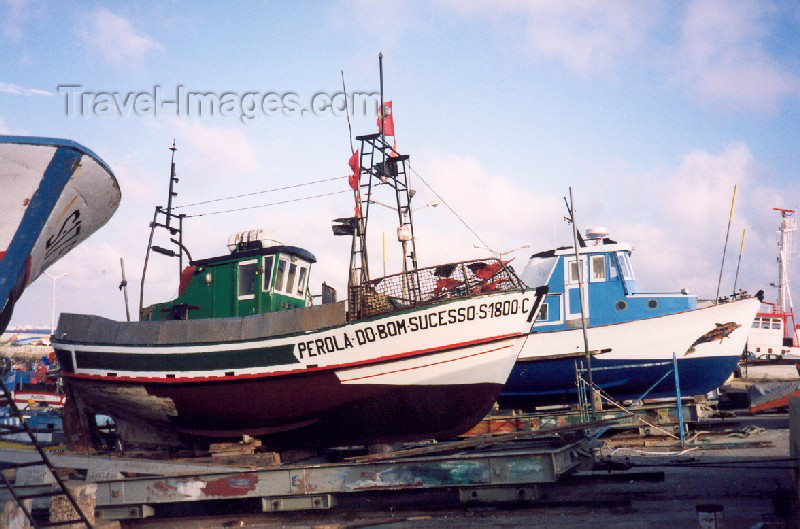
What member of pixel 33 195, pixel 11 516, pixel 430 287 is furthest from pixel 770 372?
pixel 33 195

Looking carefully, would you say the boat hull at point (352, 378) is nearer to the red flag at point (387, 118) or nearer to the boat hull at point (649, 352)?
the boat hull at point (649, 352)

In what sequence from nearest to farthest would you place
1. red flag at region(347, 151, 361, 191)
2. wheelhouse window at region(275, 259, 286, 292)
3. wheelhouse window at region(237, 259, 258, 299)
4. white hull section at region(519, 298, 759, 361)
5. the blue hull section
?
wheelhouse window at region(237, 259, 258, 299), wheelhouse window at region(275, 259, 286, 292), red flag at region(347, 151, 361, 191), white hull section at region(519, 298, 759, 361), the blue hull section

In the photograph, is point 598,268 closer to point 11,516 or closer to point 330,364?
A: point 330,364

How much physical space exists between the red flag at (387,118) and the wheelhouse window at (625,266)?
7381mm

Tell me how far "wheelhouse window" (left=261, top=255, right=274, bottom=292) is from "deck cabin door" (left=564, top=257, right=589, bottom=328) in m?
8.46

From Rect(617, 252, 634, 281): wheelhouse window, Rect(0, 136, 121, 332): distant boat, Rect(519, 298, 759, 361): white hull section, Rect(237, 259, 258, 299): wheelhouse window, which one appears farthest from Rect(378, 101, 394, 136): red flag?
Rect(0, 136, 121, 332): distant boat

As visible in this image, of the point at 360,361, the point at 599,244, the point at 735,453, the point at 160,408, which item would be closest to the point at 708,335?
the point at 599,244

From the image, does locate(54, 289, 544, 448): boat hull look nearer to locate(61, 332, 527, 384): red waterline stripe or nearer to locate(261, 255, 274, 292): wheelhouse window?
locate(61, 332, 527, 384): red waterline stripe

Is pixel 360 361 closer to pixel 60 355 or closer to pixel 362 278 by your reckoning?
pixel 362 278

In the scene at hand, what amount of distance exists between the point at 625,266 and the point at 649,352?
262cm

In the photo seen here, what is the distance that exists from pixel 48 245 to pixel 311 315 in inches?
171

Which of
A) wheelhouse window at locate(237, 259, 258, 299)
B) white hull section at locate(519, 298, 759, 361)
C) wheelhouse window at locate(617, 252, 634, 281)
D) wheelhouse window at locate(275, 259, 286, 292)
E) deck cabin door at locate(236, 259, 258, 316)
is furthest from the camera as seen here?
wheelhouse window at locate(617, 252, 634, 281)

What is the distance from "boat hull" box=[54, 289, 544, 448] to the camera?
10523 millimetres

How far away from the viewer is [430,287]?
10.8m
